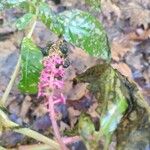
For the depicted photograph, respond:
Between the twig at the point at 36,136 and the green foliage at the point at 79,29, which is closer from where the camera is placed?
the green foliage at the point at 79,29

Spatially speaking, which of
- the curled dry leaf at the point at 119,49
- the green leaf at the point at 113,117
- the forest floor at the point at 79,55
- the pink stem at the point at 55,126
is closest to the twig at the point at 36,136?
the pink stem at the point at 55,126

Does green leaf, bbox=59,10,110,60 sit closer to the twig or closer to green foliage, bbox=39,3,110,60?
green foliage, bbox=39,3,110,60

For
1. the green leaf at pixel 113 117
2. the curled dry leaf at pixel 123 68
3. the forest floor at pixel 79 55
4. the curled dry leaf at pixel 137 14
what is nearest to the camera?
the green leaf at pixel 113 117

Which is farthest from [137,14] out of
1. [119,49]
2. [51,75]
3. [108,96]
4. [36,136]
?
[51,75]

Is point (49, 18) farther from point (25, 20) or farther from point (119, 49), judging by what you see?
point (119, 49)

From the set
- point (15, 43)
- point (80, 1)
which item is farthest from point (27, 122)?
point (80, 1)

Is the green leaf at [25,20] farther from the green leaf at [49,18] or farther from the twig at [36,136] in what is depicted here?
the twig at [36,136]

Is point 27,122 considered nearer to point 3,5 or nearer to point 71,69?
point 71,69
